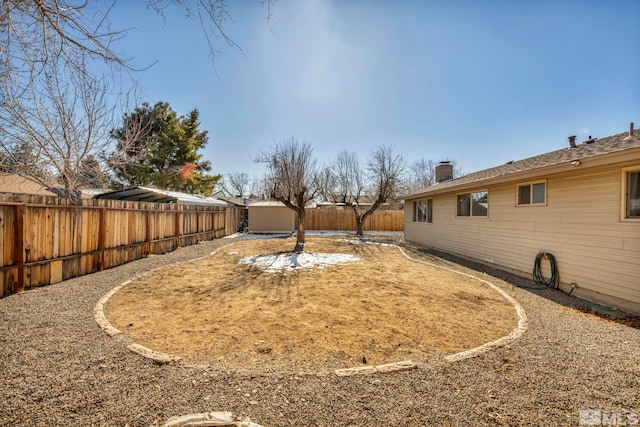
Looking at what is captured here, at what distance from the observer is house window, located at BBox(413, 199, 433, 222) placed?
38.2 ft

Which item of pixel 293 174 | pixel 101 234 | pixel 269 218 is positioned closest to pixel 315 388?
pixel 101 234

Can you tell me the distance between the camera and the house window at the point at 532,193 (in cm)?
584

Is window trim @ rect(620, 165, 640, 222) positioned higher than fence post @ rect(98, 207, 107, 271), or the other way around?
A: window trim @ rect(620, 165, 640, 222)

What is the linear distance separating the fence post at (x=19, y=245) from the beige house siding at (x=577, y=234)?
9.72 m

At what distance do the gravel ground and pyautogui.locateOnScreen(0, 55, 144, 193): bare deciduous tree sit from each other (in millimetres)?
5667

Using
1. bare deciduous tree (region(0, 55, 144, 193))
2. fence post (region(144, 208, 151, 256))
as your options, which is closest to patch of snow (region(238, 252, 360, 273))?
fence post (region(144, 208, 151, 256))

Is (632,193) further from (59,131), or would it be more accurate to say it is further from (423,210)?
(59,131)

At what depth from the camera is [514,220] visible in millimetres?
6672

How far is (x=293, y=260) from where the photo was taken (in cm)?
773

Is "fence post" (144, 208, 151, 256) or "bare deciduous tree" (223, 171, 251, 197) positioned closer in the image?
"fence post" (144, 208, 151, 256)

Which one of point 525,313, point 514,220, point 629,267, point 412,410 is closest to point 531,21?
point 514,220

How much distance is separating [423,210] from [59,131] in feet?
43.9

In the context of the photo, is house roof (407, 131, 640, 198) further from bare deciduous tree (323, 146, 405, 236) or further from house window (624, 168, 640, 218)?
bare deciduous tree (323, 146, 405, 236)

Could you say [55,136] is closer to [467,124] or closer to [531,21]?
[531,21]
